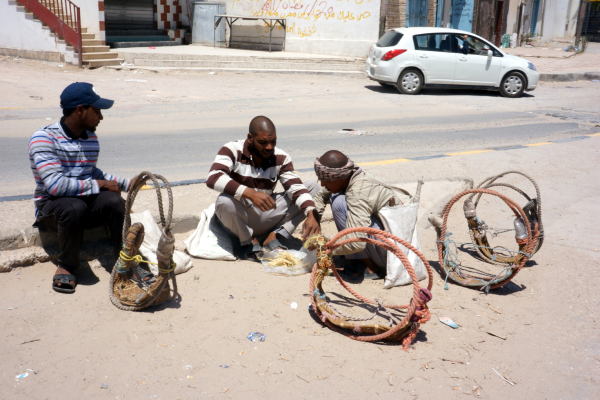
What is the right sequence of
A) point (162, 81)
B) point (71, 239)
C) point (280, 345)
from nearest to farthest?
point (280, 345) → point (71, 239) → point (162, 81)

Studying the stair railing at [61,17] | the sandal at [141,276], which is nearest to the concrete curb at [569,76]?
the stair railing at [61,17]

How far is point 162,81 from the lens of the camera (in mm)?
13148

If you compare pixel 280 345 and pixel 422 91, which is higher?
pixel 422 91

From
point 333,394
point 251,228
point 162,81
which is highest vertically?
point 162,81

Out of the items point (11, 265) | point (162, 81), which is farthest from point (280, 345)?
point (162, 81)

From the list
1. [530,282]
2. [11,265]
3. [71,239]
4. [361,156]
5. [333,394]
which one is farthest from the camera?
[361,156]

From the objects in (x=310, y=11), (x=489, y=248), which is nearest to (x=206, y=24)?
(x=310, y=11)

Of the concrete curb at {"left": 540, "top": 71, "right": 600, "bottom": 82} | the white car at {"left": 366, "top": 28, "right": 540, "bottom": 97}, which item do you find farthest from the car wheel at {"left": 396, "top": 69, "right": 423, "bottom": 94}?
the concrete curb at {"left": 540, "top": 71, "right": 600, "bottom": 82}

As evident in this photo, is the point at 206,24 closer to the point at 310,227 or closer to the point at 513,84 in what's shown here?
the point at 513,84

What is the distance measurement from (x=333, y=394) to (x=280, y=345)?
0.49m

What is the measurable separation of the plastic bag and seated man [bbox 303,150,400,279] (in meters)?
0.30

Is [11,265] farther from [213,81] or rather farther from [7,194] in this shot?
[213,81]

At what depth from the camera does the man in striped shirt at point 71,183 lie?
3.21 m

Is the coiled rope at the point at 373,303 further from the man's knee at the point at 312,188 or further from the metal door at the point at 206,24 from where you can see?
the metal door at the point at 206,24
